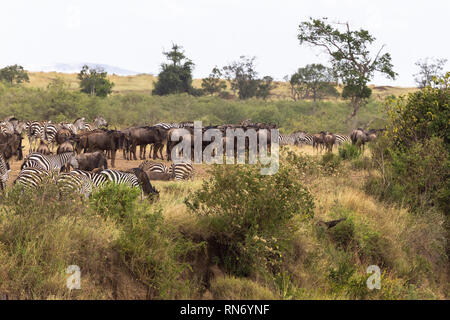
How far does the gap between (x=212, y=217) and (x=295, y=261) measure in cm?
190

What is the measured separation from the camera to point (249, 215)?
930 centimetres

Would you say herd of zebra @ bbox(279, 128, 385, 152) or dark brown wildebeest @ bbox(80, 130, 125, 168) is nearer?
dark brown wildebeest @ bbox(80, 130, 125, 168)

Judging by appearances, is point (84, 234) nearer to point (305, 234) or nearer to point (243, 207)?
point (243, 207)

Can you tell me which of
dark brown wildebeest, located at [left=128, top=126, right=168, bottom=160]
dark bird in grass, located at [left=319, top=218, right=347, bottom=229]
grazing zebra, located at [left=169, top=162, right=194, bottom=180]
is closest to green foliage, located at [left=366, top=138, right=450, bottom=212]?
dark bird in grass, located at [left=319, top=218, right=347, bottom=229]

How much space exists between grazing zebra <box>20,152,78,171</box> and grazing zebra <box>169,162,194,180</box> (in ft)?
10.4

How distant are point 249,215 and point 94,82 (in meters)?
52.3

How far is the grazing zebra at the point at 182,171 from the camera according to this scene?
15906 mm

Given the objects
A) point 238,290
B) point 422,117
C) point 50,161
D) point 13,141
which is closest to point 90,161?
point 50,161

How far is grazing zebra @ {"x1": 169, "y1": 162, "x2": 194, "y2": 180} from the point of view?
15.9 metres

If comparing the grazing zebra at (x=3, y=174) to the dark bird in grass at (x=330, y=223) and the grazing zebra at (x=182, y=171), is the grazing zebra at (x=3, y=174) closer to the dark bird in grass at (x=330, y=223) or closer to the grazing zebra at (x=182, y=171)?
the grazing zebra at (x=182, y=171)

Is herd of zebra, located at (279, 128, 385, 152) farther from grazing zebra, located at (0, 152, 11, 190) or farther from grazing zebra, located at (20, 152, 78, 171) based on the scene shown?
grazing zebra, located at (0, 152, 11, 190)

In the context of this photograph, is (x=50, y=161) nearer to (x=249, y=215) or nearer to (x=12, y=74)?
(x=249, y=215)
